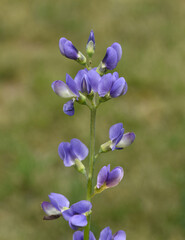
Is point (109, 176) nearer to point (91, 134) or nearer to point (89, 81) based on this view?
point (91, 134)

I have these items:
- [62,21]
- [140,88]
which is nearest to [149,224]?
[140,88]

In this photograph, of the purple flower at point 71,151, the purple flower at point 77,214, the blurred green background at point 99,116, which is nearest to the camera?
the purple flower at point 77,214

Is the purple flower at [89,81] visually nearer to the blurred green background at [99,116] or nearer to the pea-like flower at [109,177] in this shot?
the pea-like flower at [109,177]

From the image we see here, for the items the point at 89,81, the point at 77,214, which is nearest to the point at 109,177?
the point at 77,214

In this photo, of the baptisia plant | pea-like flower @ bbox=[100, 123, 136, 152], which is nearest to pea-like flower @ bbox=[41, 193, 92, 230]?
the baptisia plant

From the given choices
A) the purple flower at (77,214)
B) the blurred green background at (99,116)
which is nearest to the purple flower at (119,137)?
the purple flower at (77,214)

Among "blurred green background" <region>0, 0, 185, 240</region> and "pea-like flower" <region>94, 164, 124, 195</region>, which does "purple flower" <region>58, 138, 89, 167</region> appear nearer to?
"pea-like flower" <region>94, 164, 124, 195</region>
